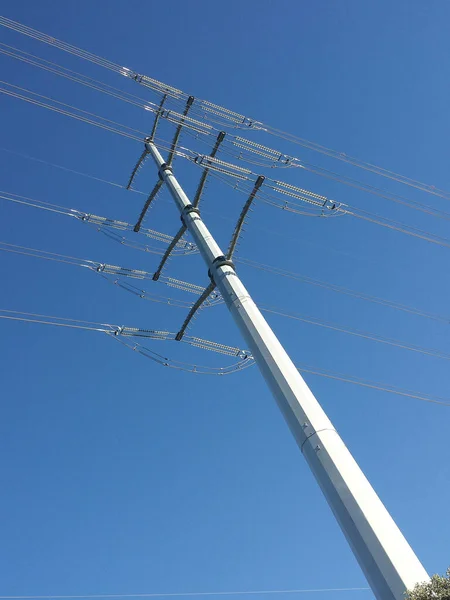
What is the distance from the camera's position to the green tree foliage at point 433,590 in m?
4.93

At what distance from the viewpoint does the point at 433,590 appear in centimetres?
499

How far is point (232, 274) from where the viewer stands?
10805 mm

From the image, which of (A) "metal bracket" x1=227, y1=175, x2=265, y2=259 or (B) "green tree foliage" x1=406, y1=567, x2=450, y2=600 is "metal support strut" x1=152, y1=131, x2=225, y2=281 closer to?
(A) "metal bracket" x1=227, y1=175, x2=265, y2=259

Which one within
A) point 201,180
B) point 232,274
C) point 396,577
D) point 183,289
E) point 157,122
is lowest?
point 183,289

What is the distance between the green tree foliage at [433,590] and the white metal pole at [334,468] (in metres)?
0.22

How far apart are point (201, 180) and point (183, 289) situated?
17.4ft

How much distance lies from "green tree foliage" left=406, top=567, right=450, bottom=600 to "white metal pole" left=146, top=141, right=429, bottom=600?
0.72 feet

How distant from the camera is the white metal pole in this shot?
5.57 meters

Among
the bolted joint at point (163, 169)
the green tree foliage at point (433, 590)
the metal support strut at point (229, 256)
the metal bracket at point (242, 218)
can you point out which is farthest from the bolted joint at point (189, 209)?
the green tree foliage at point (433, 590)

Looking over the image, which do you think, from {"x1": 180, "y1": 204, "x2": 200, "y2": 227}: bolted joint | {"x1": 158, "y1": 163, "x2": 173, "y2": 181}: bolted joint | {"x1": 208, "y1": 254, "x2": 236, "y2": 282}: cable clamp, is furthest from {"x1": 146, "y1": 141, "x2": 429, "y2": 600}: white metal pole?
{"x1": 158, "y1": 163, "x2": 173, "y2": 181}: bolted joint

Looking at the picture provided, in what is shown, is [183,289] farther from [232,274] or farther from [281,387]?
[281,387]

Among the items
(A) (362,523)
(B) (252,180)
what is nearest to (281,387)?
(A) (362,523)

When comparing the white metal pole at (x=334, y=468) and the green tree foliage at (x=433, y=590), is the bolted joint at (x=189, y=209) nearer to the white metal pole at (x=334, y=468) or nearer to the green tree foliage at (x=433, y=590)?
the white metal pole at (x=334, y=468)

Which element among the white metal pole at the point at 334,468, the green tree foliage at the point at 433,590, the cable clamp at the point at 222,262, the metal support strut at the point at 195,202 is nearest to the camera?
the green tree foliage at the point at 433,590
